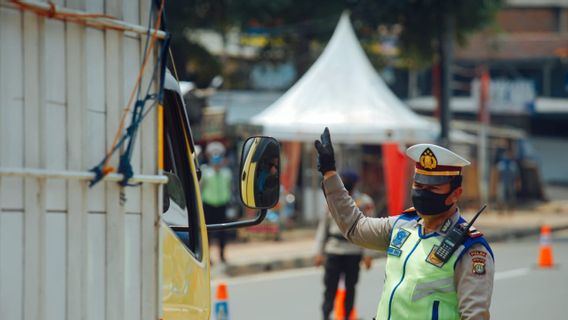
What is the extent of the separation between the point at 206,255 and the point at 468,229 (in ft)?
3.60

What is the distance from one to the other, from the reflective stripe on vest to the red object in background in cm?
1684

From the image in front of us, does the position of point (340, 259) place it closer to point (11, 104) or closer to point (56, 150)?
point (56, 150)

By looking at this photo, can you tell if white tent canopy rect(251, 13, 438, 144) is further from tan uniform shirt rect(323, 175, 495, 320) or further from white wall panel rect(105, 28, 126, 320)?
white wall panel rect(105, 28, 126, 320)

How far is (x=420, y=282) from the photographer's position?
170 inches

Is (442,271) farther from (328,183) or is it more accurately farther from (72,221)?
(72,221)

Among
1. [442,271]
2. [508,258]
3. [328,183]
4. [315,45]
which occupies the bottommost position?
[508,258]

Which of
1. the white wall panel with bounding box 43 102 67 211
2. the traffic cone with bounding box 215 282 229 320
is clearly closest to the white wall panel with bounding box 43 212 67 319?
the white wall panel with bounding box 43 102 67 211

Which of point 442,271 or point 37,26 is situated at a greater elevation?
point 37,26

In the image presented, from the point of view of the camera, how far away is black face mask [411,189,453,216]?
445cm

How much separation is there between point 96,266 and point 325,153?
1.49 metres

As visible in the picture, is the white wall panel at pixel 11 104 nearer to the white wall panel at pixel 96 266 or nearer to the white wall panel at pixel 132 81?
the white wall panel at pixel 96 266

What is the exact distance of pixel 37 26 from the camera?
3164 mm

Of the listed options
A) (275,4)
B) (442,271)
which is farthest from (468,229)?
(275,4)

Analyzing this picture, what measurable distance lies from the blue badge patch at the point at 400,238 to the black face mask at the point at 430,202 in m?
0.11
